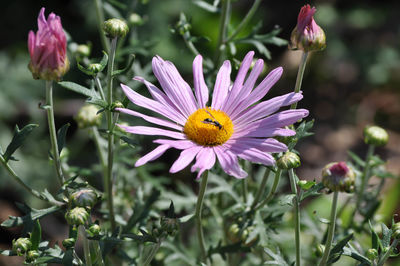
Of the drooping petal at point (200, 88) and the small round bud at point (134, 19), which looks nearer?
the drooping petal at point (200, 88)

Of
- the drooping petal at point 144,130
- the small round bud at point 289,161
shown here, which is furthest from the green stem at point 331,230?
the drooping petal at point 144,130

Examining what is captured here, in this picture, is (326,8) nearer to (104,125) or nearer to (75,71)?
(75,71)

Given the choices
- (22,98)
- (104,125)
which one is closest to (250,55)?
(104,125)

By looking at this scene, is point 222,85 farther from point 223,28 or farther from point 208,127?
point 223,28

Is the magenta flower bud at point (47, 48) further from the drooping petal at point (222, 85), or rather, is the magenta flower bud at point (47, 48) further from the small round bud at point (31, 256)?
the drooping petal at point (222, 85)

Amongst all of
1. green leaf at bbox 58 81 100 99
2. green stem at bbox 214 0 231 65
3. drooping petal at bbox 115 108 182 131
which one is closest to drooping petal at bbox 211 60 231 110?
drooping petal at bbox 115 108 182 131

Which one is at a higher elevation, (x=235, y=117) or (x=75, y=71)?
(x=235, y=117)
